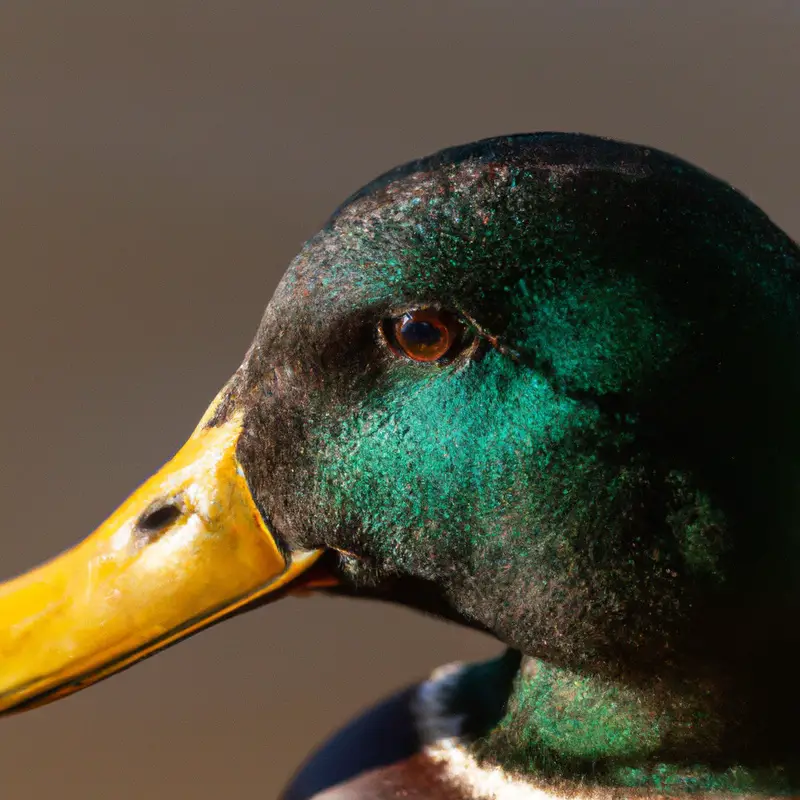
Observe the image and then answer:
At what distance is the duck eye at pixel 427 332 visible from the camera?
102 centimetres

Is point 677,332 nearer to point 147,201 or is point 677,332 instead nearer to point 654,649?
point 654,649

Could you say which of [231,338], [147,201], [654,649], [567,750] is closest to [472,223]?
[654,649]

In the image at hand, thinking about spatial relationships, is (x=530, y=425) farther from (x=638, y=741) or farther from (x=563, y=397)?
(x=638, y=741)

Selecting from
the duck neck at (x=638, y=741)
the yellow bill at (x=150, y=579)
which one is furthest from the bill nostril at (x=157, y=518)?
the duck neck at (x=638, y=741)

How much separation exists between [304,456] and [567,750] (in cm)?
38

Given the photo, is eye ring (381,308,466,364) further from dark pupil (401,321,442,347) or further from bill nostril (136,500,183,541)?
bill nostril (136,500,183,541)

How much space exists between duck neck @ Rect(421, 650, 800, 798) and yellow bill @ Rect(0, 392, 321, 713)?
28 centimetres

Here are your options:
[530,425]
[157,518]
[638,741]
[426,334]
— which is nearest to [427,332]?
[426,334]

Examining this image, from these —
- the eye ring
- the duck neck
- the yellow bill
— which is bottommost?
the duck neck

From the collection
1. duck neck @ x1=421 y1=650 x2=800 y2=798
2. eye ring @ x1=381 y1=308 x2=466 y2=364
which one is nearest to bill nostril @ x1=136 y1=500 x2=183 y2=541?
eye ring @ x1=381 y1=308 x2=466 y2=364

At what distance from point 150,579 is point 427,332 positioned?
34 cm

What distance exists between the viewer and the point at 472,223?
101 centimetres

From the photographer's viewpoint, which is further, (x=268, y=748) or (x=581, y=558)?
(x=268, y=748)

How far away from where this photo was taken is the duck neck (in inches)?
44.8
